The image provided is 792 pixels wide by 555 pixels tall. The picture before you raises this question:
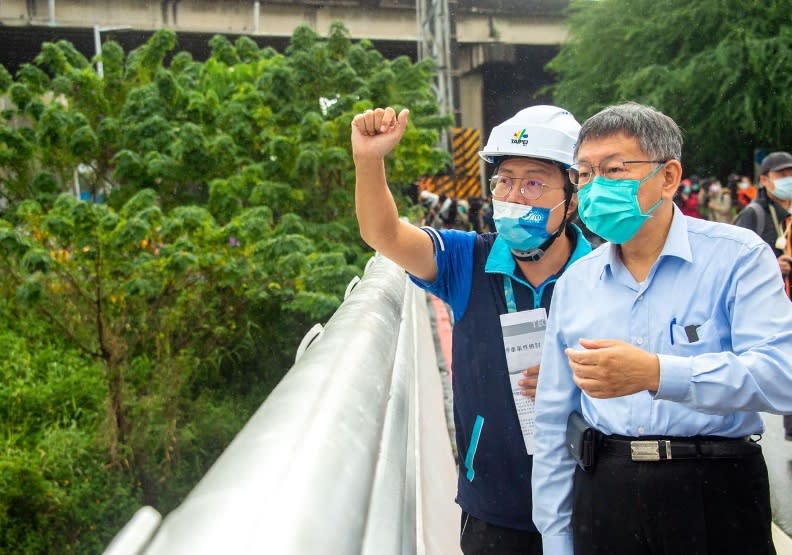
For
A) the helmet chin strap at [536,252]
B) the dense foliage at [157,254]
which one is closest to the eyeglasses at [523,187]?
the helmet chin strap at [536,252]

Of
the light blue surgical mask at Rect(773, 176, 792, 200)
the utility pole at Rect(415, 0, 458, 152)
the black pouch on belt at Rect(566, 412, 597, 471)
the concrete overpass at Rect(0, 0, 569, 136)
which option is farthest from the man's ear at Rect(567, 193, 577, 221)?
the concrete overpass at Rect(0, 0, 569, 136)

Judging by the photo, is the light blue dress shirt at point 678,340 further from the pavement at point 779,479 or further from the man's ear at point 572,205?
the pavement at point 779,479

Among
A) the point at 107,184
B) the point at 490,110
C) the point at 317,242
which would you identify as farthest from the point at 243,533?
the point at 490,110

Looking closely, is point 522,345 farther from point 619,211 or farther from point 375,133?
point 375,133

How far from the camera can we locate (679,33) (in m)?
21.6

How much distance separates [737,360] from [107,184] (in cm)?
964

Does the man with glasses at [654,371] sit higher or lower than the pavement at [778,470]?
higher

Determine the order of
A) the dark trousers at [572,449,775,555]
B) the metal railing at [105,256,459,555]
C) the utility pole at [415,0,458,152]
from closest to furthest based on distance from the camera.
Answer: the metal railing at [105,256,459,555] < the dark trousers at [572,449,775,555] < the utility pole at [415,0,458,152]

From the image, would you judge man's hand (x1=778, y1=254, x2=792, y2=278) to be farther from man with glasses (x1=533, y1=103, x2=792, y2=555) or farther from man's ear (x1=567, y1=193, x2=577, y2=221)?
man with glasses (x1=533, y1=103, x2=792, y2=555)

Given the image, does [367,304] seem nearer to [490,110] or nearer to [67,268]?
[67,268]

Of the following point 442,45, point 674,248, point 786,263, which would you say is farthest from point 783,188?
point 442,45

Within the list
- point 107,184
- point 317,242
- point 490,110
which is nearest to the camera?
point 317,242

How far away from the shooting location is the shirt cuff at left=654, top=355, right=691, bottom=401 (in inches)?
75.3

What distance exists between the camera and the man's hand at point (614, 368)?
6.21 feet
